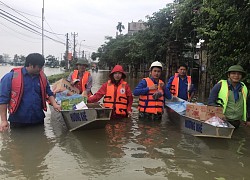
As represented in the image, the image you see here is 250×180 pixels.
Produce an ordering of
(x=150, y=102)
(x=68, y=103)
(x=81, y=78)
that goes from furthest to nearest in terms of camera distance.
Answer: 1. (x=81, y=78)
2. (x=150, y=102)
3. (x=68, y=103)

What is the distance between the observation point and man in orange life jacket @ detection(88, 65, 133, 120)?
7355 millimetres

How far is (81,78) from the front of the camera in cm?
842

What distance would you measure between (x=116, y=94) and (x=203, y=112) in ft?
6.91

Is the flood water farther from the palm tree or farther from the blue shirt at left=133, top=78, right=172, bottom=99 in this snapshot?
the palm tree

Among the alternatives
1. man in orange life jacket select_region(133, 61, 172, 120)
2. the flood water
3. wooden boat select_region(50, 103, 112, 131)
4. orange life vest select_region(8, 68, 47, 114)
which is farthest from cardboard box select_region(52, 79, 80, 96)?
orange life vest select_region(8, 68, 47, 114)

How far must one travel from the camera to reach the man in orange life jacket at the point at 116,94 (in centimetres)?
736

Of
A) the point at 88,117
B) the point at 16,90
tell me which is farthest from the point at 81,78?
the point at 16,90

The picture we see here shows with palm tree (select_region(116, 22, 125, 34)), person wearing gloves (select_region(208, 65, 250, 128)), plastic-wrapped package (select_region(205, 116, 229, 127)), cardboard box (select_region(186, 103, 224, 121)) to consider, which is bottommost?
plastic-wrapped package (select_region(205, 116, 229, 127))

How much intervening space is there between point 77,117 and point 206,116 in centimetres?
248

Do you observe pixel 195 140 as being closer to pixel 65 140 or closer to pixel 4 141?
pixel 65 140

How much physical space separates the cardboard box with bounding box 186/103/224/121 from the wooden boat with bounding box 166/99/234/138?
0.11 meters

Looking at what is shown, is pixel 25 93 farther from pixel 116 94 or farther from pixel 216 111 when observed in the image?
pixel 216 111

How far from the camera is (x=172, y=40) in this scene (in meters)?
22.4

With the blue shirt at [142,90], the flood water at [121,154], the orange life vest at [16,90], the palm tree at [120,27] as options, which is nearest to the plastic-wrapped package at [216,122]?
the flood water at [121,154]
